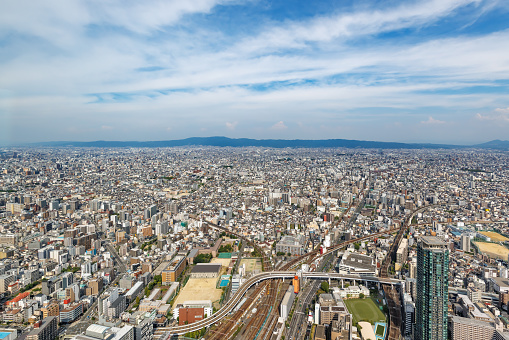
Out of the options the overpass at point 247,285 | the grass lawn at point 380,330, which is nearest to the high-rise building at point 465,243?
the overpass at point 247,285

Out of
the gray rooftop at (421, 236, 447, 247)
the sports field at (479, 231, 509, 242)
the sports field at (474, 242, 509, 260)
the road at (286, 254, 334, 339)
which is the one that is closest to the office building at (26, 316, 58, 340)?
the road at (286, 254, 334, 339)

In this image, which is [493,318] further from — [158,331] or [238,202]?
[238,202]

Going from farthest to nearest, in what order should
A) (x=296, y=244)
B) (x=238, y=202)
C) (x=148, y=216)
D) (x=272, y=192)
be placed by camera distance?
(x=272, y=192) < (x=238, y=202) < (x=148, y=216) < (x=296, y=244)

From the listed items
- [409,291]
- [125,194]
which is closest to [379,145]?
[125,194]

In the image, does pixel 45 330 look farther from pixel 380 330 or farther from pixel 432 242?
pixel 432 242

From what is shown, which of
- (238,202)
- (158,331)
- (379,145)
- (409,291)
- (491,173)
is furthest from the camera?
(379,145)

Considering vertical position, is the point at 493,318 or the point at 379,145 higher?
the point at 379,145
